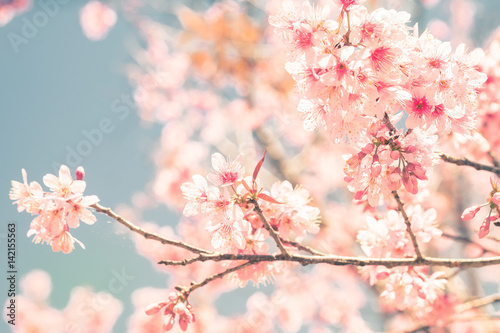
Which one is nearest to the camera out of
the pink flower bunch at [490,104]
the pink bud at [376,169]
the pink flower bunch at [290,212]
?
the pink bud at [376,169]

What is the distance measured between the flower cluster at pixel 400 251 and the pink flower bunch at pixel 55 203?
4.18 ft

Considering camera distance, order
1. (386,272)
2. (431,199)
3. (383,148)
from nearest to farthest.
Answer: (383,148), (386,272), (431,199)

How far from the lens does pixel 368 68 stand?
1115 mm

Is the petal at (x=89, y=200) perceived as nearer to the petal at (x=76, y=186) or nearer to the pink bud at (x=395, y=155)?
the petal at (x=76, y=186)

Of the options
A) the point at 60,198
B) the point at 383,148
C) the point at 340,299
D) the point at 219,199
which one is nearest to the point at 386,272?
the point at 383,148

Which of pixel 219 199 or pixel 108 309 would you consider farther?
pixel 108 309

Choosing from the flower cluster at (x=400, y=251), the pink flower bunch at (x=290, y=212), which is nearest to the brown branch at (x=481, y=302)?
the flower cluster at (x=400, y=251)

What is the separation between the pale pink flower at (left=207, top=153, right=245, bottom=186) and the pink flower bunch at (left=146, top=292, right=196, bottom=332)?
447 mm

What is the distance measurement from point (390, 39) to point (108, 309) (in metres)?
5.40

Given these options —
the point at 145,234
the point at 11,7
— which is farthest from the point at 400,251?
the point at 11,7

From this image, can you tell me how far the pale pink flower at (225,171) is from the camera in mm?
→ 1339

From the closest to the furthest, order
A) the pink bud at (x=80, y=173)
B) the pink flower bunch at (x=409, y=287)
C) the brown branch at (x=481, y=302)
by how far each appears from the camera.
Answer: the pink bud at (x=80, y=173), the pink flower bunch at (x=409, y=287), the brown branch at (x=481, y=302)

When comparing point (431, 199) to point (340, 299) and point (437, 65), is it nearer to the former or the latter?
point (340, 299)

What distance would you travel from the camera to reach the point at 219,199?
134 centimetres
